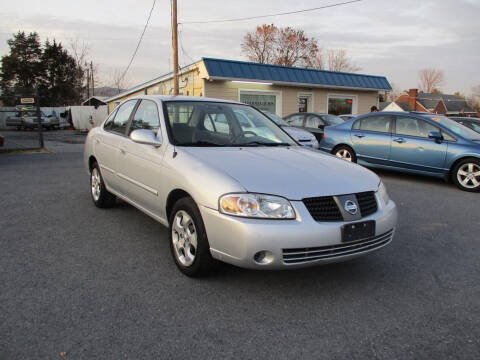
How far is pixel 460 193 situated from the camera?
738cm

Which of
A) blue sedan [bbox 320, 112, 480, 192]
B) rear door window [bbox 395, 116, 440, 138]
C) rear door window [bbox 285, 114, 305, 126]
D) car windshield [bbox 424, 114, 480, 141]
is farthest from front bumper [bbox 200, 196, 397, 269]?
rear door window [bbox 285, 114, 305, 126]

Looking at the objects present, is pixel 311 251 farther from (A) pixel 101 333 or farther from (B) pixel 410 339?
(A) pixel 101 333

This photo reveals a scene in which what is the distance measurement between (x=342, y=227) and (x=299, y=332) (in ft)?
2.71

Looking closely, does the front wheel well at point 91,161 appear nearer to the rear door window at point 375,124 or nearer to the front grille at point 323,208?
the front grille at point 323,208

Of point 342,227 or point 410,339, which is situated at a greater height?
point 342,227

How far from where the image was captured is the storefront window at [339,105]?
21.0 meters

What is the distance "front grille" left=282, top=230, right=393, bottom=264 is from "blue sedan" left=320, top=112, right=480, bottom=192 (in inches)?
204

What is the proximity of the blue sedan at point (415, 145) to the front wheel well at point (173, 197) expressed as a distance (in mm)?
5301

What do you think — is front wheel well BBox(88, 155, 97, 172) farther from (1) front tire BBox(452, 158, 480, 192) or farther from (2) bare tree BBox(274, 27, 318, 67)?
(2) bare tree BBox(274, 27, 318, 67)

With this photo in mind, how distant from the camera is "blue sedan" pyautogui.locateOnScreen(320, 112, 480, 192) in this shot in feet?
25.0

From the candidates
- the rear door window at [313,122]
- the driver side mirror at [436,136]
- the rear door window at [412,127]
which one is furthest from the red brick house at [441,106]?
the driver side mirror at [436,136]

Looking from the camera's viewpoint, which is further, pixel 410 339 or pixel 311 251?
pixel 311 251

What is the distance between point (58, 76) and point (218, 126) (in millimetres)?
50825

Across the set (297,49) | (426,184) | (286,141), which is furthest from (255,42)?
(286,141)
